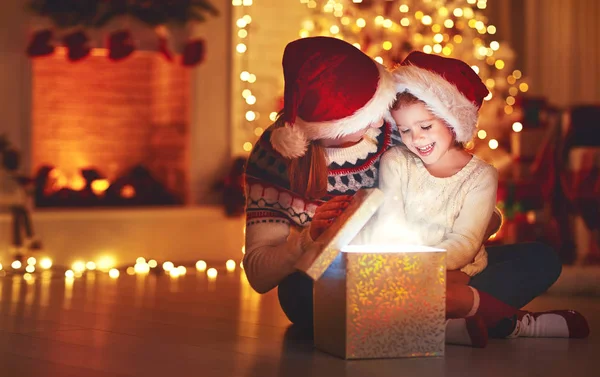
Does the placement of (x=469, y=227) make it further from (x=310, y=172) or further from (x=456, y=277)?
(x=310, y=172)

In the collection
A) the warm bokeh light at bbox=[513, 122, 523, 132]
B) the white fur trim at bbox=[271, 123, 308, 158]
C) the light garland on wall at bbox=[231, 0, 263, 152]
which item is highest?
the light garland on wall at bbox=[231, 0, 263, 152]

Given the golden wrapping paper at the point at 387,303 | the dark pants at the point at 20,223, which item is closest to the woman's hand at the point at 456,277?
the golden wrapping paper at the point at 387,303

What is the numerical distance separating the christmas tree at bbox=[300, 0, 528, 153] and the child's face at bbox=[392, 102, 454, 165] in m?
2.72

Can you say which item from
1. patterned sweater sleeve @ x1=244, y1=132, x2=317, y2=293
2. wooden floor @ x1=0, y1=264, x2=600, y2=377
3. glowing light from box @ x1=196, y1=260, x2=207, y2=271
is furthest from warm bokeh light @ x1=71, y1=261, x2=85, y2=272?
patterned sweater sleeve @ x1=244, y1=132, x2=317, y2=293

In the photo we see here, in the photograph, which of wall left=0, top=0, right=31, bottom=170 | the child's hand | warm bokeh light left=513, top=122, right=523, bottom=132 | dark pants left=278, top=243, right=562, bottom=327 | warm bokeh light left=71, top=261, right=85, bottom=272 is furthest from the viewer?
warm bokeh light left=513, top=122, right=523, bottom=132

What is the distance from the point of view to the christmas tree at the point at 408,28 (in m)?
5.18

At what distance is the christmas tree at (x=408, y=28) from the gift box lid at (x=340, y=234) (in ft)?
9.70

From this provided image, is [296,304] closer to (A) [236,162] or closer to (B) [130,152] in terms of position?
(A) [236,162]

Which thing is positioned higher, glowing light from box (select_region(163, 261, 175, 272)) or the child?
the child

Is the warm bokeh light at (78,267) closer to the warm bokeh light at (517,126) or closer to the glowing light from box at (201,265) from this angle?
the glowing light from box at (201,265)

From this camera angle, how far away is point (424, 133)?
2336 mm

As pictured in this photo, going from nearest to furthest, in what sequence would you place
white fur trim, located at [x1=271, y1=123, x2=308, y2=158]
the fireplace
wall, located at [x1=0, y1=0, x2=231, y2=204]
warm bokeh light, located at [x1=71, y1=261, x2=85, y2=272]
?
white fur trim, located at [x1=271, y1=123, x2=308, y2=158], warm bokeh light, located at [x1=71, y1=261, x2=85, y2=272], wall, located at [x1=0, y1=0, x2=231, y2=204], the fireplace

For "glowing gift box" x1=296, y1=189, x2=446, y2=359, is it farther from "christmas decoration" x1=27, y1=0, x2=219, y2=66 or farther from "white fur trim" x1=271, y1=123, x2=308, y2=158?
"christmas decoration" x1=27, y1=0, x2=219, y2=66

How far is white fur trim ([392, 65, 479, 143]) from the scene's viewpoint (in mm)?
2311
